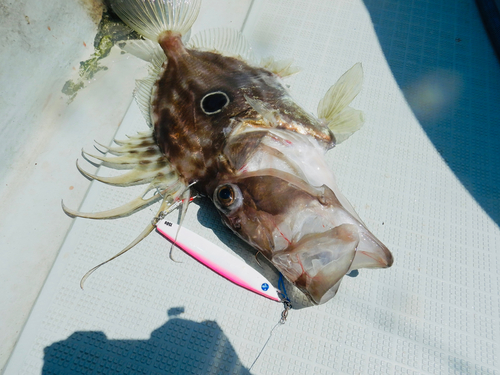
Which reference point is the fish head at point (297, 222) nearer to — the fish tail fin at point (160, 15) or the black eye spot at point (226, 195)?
the black eye spot at point (226, 195)

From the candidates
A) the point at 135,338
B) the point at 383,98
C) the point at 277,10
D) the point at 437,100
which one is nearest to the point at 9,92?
the point at 135,338

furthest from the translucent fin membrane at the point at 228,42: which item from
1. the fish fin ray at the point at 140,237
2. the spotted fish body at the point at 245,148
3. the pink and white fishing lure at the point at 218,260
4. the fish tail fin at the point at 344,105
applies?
the pink and white fishing lure at the point at 218,260

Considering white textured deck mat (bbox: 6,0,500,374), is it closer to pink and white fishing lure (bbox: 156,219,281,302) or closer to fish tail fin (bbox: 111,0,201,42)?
pink and white fishing lure (bbox: 156,219,281,302)

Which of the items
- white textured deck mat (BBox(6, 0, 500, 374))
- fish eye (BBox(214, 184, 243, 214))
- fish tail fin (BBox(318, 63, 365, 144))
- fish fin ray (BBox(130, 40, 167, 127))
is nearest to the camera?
fish eye (BBox(214, 184, 243, 214))

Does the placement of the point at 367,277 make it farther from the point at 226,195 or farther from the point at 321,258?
the point at 226,195

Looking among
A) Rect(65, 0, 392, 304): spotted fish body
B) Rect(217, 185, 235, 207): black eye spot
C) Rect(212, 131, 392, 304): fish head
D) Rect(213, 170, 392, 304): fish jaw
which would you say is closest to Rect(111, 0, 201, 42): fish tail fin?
Rect(65, 0, 392, 304): spotted fish body

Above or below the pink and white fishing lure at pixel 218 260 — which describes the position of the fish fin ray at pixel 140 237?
above

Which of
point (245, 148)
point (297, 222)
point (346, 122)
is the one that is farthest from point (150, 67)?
point (297, 222)
